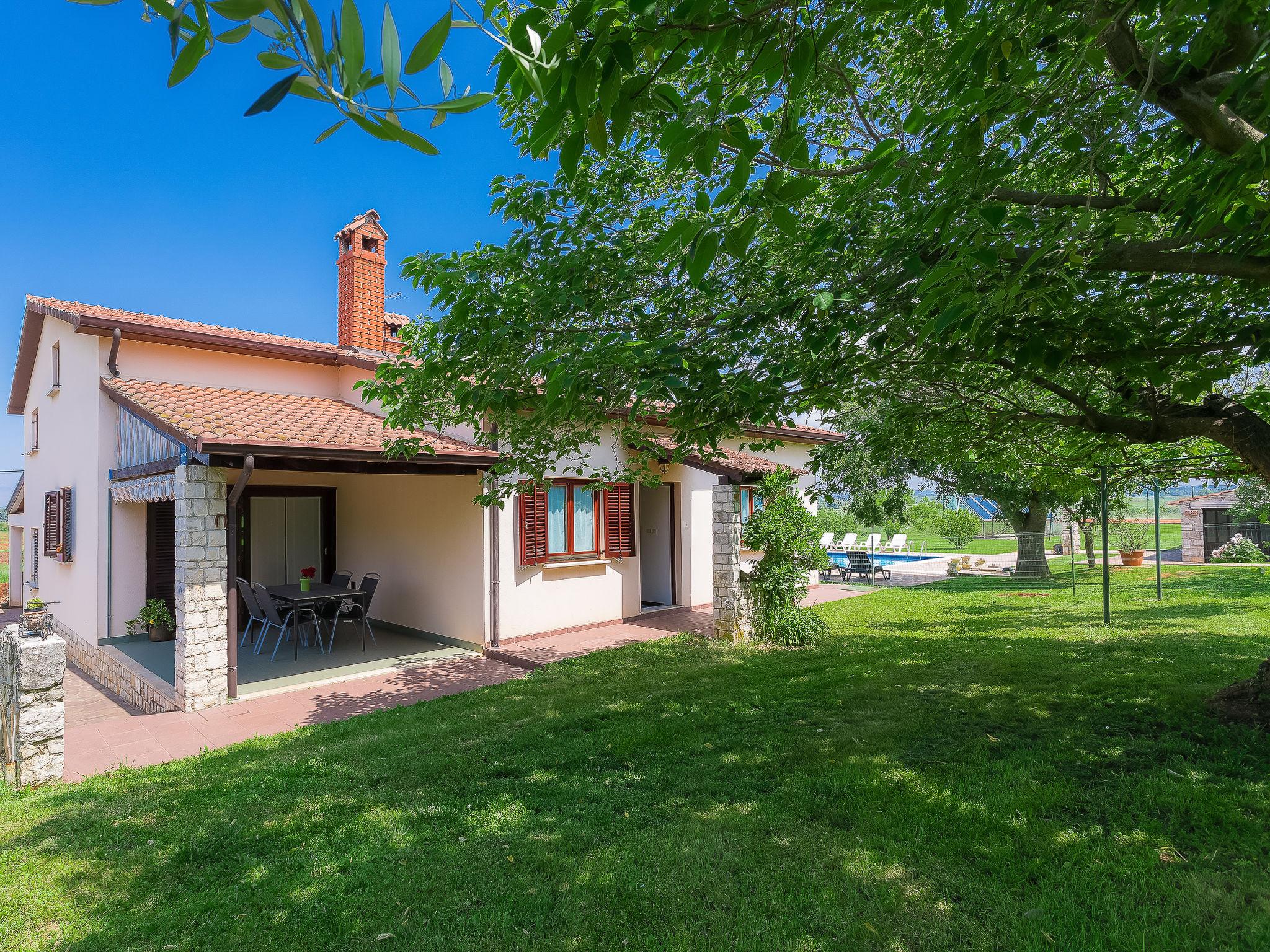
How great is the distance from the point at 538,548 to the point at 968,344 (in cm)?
736

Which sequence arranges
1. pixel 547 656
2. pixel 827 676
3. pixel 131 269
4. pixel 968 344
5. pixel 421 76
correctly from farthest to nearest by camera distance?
pixel 131 269 → pixel 547 656 → pixel 827 676 → pixel 968 344 → pixel 421 76

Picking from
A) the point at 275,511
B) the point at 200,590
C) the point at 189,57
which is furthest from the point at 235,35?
Result: the point at 275,511

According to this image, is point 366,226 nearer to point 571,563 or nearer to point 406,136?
point 571,563

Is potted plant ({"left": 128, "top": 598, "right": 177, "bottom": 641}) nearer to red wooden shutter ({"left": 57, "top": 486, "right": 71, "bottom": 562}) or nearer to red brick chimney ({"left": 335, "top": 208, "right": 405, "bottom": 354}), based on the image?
red wooden shutter ({"left": 57, "top": 486, "right": 71, "bottom": 562})

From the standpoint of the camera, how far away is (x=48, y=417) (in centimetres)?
1230

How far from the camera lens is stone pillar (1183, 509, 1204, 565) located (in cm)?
2467

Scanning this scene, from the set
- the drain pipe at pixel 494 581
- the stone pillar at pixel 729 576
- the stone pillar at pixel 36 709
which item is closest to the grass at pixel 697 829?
the stone pillar at pixel 36 709

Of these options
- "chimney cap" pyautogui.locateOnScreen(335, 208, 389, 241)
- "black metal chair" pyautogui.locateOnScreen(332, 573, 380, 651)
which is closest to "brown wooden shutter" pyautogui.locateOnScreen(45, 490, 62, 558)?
"black metal chair" pyautogui.locateOnScreen(332, 573, 380, 651)

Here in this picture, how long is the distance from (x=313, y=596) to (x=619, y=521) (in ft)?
16.8

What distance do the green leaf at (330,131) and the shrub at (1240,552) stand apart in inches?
1168

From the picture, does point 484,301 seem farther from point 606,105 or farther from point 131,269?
point 131,269

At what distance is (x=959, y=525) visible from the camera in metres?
29.7

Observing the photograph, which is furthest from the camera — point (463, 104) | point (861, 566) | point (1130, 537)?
point (1130, 537)

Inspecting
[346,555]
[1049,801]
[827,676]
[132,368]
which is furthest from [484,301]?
[346,555]
